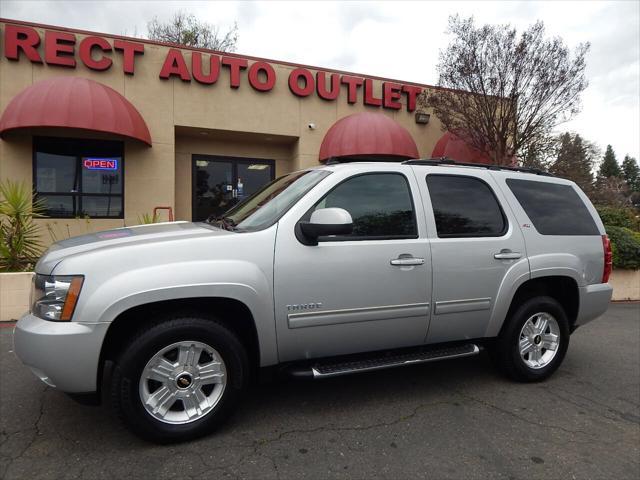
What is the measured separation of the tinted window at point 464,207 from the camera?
11.5 ft

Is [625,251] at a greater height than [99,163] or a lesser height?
lesser

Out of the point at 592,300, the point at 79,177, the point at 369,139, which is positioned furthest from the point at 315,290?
the point at 79,177

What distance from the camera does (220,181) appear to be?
12.9 meters

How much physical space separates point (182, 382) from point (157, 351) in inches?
10.7

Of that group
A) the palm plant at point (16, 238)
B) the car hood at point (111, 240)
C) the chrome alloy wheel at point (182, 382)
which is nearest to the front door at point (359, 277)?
the chrome alloy wheel at point (182, 382)

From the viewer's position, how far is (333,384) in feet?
12.4

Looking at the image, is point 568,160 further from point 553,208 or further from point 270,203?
point 270,203

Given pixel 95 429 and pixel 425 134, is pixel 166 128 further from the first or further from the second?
pixel 95 429

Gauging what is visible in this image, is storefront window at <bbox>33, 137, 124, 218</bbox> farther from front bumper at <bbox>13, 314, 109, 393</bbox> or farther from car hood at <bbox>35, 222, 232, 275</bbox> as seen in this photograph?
front bumper at <bbox>13, 314, 109, 393</bbox>

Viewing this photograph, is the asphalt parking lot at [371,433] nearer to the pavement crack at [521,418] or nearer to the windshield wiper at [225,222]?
the pavement crack at [521,418]

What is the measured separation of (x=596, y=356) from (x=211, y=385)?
4468 mm

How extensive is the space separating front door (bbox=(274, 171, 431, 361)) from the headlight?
1.21 meters

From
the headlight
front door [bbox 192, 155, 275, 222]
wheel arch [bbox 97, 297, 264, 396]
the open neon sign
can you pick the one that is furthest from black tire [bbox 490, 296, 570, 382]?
the open neon sign

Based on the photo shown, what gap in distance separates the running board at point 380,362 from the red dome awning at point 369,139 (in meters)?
8.41
